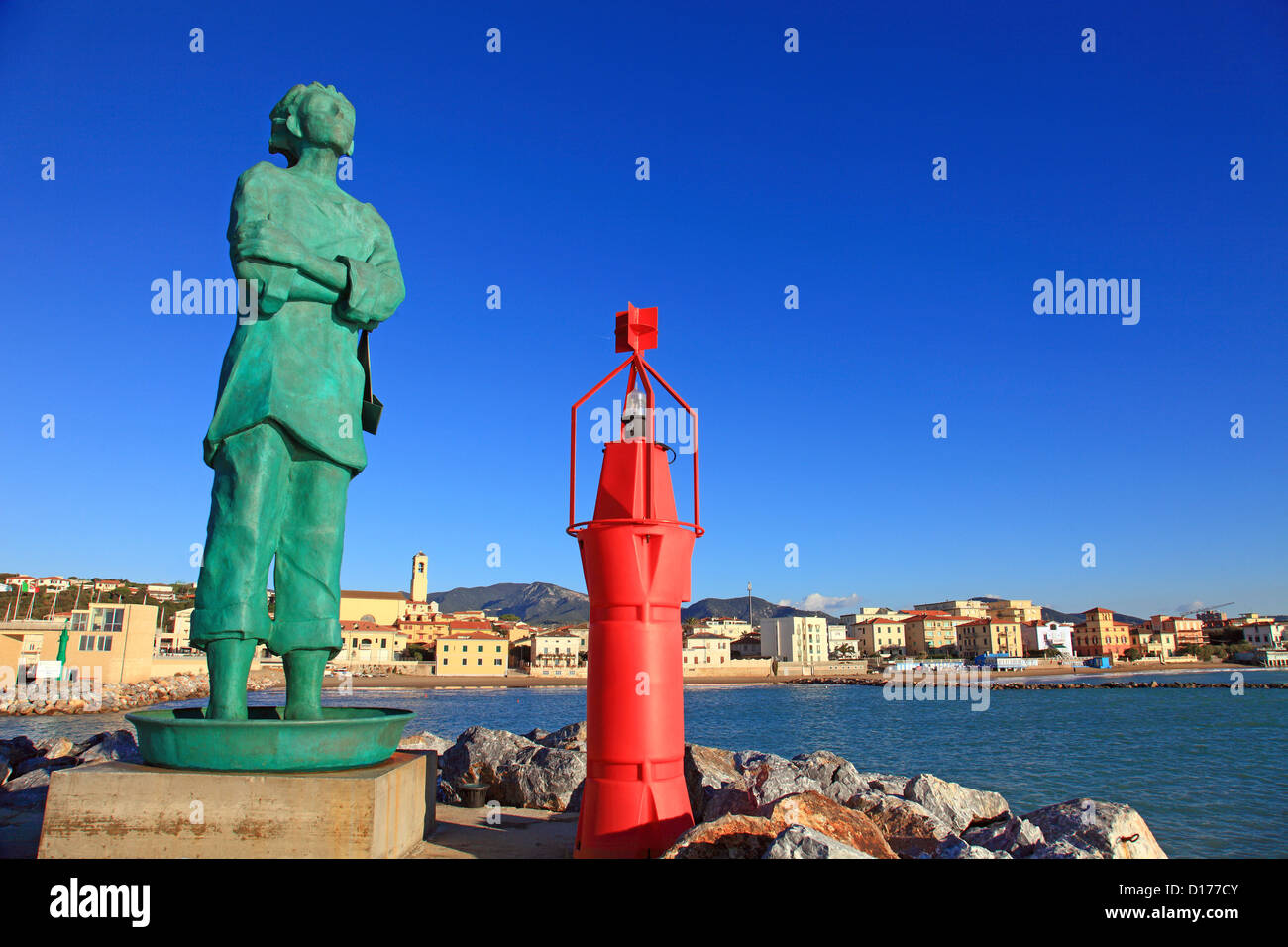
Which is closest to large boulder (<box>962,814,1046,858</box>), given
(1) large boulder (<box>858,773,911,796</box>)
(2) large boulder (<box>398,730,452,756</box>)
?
(1) large boulder (<box>858,773,911,796</box>)

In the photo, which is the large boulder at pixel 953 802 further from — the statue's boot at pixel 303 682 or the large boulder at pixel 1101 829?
the statue's boot at pixel 303 682

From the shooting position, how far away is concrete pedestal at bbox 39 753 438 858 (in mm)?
4836

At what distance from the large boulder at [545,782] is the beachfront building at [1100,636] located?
4735 inches

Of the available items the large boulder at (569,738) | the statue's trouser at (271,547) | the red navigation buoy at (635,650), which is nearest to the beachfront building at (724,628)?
the large boulder at (569,738)

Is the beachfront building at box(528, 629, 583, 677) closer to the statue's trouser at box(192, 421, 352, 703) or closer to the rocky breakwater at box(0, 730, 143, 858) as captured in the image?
the rocky breakwater at box(0, 730, 143, 858)

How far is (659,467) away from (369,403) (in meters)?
2.47

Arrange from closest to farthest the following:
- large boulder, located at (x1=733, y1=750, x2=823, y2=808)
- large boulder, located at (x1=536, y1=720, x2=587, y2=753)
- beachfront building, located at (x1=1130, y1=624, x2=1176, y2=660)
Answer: large boulder, located at (x1=733, y1=750, x2=823, y2=808)
large boulder, located at (x1=536, y1=720, x2=587, y2=753)
beachfront building, located at (x1=1130, y1=624, x2=1176, y2=660)

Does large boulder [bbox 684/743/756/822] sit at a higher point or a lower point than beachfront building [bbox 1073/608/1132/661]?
higher

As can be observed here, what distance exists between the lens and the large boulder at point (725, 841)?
5.14 m

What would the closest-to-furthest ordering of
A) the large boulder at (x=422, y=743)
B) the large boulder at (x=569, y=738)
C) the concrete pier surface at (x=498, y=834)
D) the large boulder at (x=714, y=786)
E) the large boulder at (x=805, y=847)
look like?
the large boulder at (x=805, y=847) → the concrete pier surface at (x=498, y=834) → the large boulder at (x=714, y=786) → the large boulder at (x=569, y=738) → the large boulder at (x=422, y=743)

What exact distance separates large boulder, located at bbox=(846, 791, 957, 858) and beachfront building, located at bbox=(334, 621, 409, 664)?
89050 millimetres

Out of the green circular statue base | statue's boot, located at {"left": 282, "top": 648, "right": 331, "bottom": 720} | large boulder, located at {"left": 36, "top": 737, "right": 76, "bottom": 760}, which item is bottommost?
large boulder, located at {"left": 36, "top": 737, "right": 76, "bottom": 760}
